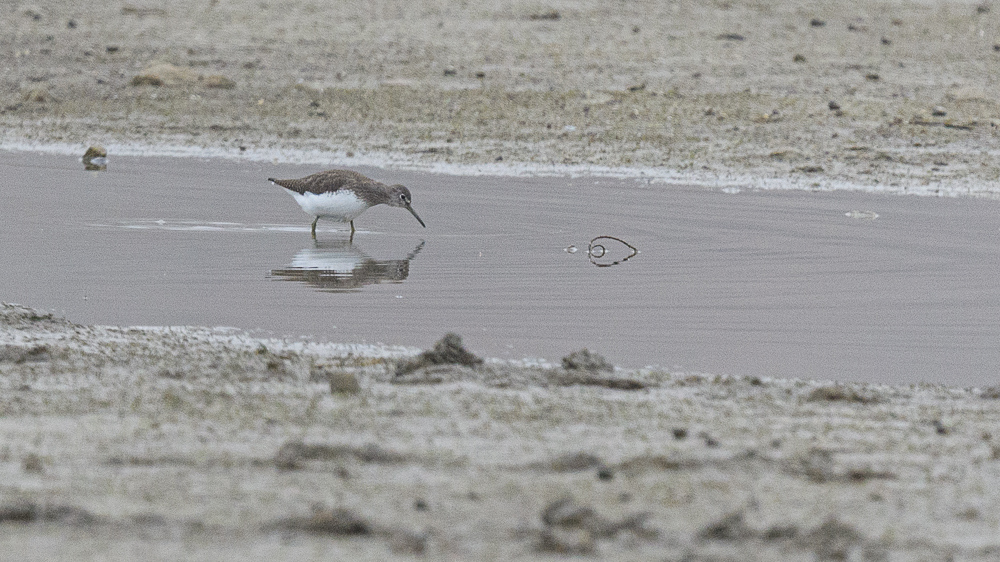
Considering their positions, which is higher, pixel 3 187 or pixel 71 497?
pixel 3 187

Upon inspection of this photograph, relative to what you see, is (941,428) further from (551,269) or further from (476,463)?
(551,269)

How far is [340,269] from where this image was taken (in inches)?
398

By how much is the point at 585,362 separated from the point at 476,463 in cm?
183

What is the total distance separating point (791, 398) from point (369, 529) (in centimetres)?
255

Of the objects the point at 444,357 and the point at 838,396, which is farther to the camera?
the point at 444,357

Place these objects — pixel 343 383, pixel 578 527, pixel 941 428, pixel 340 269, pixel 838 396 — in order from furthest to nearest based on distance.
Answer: pixel 340 269 → pixel 838 396 → pixel 343 383 → pixel 941 428 → pixel 578 527

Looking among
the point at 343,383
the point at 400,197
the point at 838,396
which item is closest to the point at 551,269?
the point at 400,197

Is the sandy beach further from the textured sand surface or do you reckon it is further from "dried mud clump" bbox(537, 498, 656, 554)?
the textured sand surface

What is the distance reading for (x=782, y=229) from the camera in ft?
37.6

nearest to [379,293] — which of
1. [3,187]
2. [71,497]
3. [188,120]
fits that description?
[71,497]

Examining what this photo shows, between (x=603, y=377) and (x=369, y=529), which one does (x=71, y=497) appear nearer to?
(x=369, y=529)

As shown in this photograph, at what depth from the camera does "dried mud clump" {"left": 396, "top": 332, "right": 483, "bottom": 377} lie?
6531mm

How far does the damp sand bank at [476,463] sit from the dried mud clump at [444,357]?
0.20ft

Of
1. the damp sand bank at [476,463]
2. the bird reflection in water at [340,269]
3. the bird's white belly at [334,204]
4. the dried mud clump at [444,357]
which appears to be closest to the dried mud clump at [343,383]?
the damp sand bank at [476,463]
